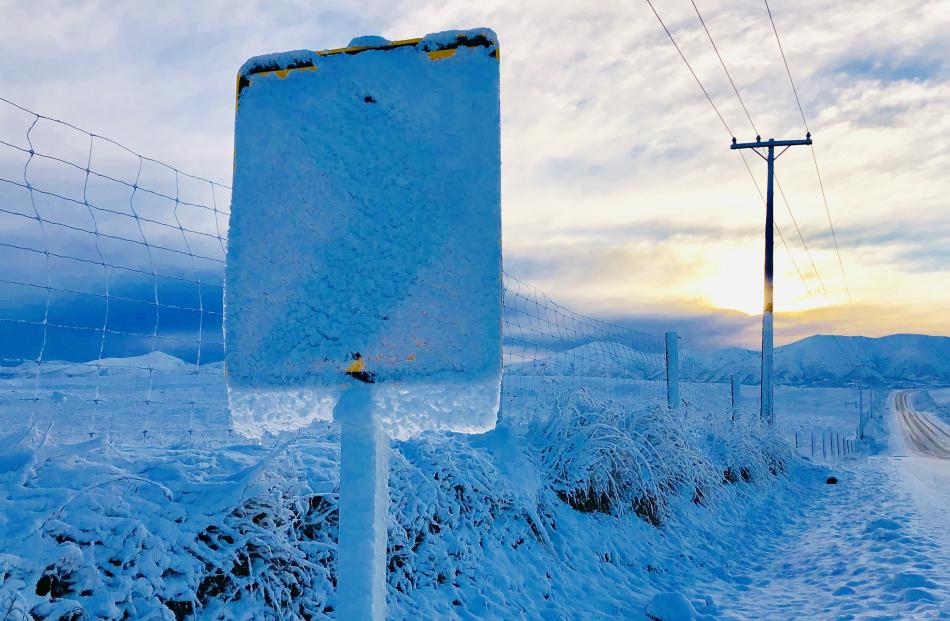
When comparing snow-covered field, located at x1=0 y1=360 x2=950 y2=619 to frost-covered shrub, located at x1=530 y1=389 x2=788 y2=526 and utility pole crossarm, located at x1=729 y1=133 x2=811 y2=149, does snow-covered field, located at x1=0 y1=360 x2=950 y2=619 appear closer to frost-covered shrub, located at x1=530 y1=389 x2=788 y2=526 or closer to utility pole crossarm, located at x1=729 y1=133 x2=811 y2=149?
frost-covered shrub, located at x1=530 y1=389 x2=788 y2=526

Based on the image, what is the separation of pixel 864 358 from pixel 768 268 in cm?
14144

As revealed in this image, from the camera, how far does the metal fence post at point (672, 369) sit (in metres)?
6.95

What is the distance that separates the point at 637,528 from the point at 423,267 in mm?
3733

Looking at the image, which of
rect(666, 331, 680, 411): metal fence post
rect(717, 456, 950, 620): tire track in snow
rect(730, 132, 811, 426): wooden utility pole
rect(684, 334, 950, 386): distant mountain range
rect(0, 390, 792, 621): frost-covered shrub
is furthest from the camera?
rect(684, 334, 950, 386): distant mountain range

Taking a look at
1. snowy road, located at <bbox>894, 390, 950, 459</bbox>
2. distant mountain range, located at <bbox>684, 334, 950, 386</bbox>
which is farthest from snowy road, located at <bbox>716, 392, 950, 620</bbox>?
distant mountain range, located at <bbox>684, 334, 950, 386</bbox>

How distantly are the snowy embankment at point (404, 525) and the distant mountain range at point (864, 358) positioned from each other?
96.9 m

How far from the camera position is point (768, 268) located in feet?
43.2

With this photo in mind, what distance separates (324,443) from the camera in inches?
121

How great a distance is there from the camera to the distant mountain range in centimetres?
10450

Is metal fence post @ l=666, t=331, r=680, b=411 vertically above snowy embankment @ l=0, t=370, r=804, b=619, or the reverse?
metal fence post @ l=666, t=331, r=680, b=411

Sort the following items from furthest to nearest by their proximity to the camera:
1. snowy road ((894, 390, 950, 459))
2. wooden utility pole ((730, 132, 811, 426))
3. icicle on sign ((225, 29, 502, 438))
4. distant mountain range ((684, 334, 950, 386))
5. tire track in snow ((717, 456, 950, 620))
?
distant mountain range ((684, 334, 950, 386))
snowy road ((894, 390, 950, 459))
wooden utility pole ((730, 132, 811, 426))
tire track in snow ((717, 456, 950, 620))
icicle on sign ((225, 29, 502, 438))

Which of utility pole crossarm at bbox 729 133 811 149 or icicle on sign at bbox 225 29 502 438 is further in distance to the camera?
utility pole crossarm at bbox 729 133 811 149

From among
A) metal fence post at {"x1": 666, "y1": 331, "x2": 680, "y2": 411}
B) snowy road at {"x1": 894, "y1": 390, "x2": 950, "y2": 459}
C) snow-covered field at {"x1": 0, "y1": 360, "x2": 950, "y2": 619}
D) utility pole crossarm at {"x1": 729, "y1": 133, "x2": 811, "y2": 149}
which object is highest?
utility pole crossarm at {"x1": 729, "y1": 133, "x2": 811, "y2": 149}

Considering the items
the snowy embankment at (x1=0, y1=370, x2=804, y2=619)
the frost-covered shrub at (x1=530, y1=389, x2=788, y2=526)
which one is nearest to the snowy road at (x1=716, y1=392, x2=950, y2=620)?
the snowy embankment at (x1=0, y1=370, x2=804, y2=619)
